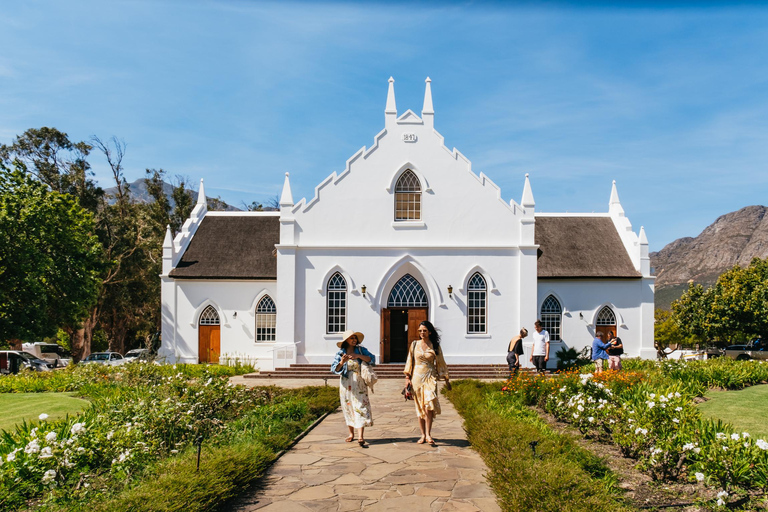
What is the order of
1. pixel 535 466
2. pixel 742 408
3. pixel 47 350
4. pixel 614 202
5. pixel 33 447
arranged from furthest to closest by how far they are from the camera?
pixel 47 350
pixel 614 202
pixel 742 408
pixel 535 466
pixel 33 447

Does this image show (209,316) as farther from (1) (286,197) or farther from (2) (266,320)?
(1) (286,197)

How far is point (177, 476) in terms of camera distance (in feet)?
22.5

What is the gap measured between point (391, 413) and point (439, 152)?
13.8m

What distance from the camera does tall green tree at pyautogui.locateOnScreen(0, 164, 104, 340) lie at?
23.1 meters

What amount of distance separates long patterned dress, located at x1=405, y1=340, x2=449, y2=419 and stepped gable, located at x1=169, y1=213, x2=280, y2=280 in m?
17.9

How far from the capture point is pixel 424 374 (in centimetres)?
1062

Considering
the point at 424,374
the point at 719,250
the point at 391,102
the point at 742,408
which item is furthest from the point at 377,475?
the point at 719,250

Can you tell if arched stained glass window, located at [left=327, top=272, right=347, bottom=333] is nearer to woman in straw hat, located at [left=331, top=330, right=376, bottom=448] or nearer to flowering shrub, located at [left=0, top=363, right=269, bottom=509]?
flowering shrub, located at [left=0, top=363, right=269, bottom=509]

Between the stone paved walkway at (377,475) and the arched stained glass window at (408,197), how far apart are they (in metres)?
14.1

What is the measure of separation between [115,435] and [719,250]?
627 feet

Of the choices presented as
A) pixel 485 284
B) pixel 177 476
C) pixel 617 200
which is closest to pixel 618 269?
pixel 617 200

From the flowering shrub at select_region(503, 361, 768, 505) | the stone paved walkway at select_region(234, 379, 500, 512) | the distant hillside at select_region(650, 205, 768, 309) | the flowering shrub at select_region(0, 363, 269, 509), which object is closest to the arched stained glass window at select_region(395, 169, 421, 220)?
the flowering shrub at select_region(503, 361, 768, 505)

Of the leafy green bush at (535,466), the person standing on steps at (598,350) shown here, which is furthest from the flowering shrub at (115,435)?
the person standing on steps at (598,350)

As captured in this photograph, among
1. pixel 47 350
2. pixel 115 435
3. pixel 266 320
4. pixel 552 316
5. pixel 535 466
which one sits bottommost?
pixel 47 350
